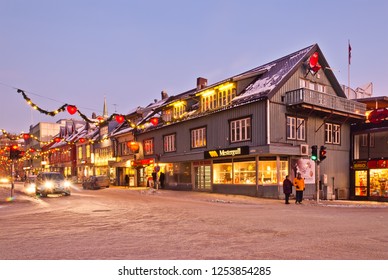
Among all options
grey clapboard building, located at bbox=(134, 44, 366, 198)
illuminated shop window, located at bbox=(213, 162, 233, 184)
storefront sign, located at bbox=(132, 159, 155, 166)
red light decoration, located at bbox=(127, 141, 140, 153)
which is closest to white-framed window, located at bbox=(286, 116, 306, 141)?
grey clapboard building, located at bbox=(134, 44, 366, 198)

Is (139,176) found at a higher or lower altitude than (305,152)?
lower

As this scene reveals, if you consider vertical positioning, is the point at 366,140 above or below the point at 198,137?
below

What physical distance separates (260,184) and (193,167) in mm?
8401

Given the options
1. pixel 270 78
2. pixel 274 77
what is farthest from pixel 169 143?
pixel 274 77

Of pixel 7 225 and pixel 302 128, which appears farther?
pixel 302 128

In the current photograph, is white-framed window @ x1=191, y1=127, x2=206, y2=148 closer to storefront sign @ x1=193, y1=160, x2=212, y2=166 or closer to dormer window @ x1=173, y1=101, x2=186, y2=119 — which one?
storefront sign @ x1=193, y1=160, x2=212, y2=166

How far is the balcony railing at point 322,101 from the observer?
82.7 ft

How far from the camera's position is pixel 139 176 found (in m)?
42.8

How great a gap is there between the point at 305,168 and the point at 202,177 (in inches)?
341

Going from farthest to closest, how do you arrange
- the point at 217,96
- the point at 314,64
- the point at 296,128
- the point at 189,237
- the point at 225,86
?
the point at 217,96, the point at 225,86, the point at 314,64, the point at 296,128, the point at 189,237

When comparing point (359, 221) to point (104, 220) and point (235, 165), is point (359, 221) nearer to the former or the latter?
point (104, 220)

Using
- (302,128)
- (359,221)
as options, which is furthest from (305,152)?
(359,221)

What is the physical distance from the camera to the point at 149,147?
40031 mm

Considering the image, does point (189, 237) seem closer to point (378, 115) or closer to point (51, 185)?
point (51, 185)
